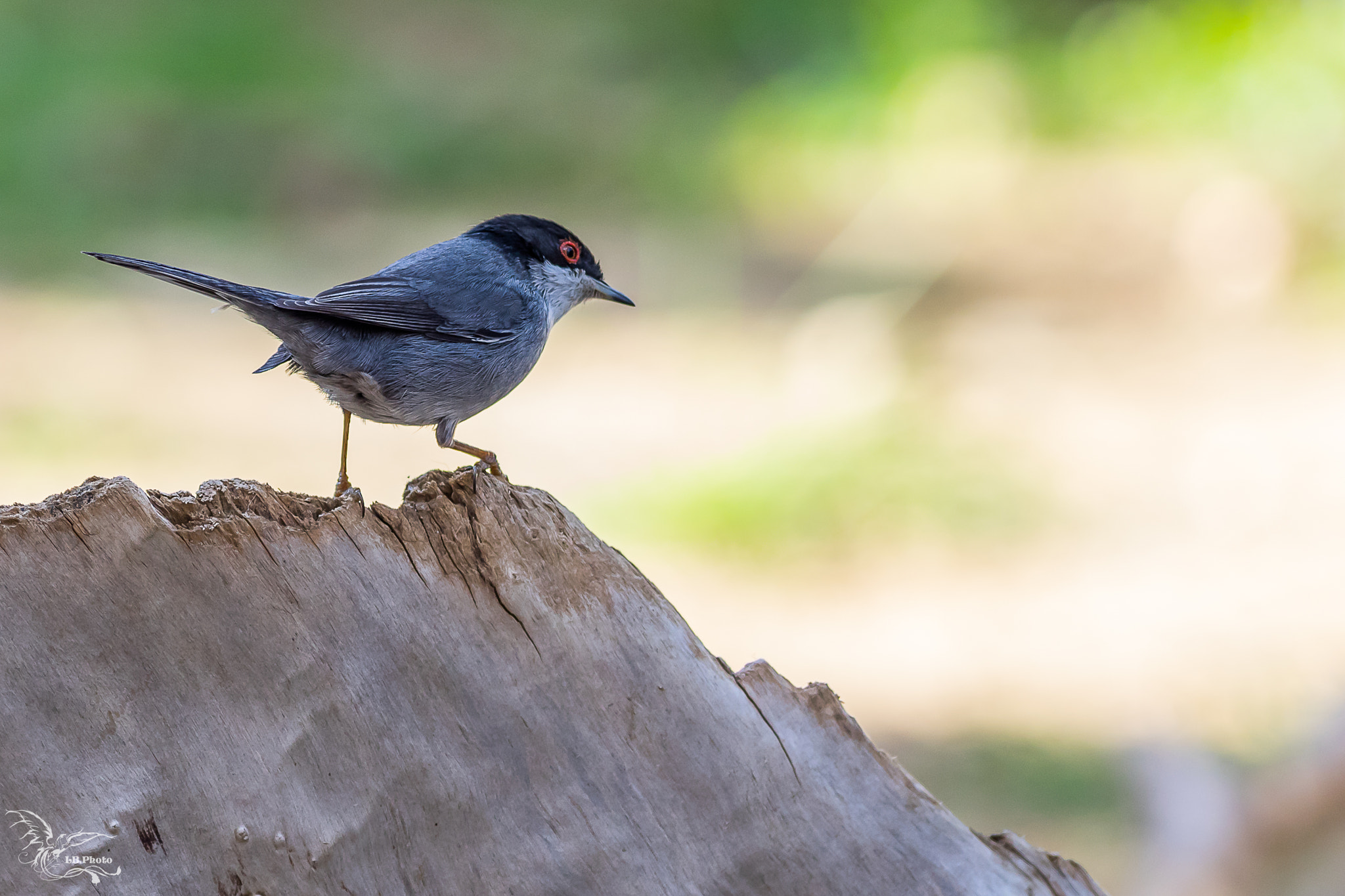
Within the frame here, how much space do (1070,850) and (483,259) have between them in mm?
4776

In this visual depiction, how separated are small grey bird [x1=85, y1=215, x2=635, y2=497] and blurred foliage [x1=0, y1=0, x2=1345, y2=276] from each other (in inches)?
440

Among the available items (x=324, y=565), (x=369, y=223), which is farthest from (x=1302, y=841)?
(x=369, y=223)

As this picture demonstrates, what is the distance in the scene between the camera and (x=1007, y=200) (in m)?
16.0

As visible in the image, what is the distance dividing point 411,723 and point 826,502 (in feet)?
25.4

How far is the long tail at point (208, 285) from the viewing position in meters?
3.13

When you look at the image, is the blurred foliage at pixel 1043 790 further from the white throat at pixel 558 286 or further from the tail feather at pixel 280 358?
the tail feather at pixel 280 358

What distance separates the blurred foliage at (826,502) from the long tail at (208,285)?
248 inches

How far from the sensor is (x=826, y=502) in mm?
9945

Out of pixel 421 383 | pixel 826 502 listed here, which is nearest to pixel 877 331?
pixel 826 502

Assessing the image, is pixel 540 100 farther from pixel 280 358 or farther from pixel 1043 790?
pixel 280 358

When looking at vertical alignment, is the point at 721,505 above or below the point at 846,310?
below

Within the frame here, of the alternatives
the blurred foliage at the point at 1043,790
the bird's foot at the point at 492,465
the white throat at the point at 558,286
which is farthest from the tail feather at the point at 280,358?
the blurred foliage at the point at 1043,790

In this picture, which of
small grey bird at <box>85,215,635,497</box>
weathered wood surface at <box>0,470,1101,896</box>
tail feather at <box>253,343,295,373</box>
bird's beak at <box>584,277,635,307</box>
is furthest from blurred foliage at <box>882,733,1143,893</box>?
weathered wood surface at <box>0,470,1101,896</box>

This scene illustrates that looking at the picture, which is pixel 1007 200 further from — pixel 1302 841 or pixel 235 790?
pixel 235 790
